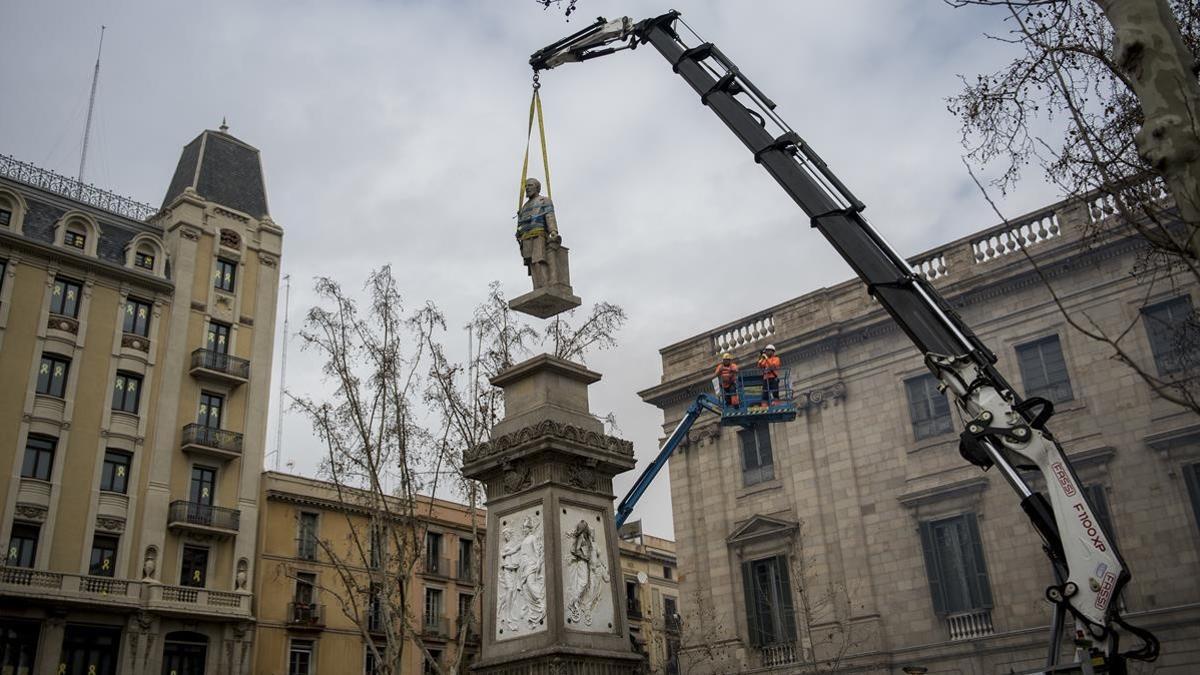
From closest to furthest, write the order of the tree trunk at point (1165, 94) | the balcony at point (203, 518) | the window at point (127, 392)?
the tree trunk at point (1165, 94)
the balcony at point (203, 518)
the window at point (127, 392)

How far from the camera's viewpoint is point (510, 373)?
11.8 m

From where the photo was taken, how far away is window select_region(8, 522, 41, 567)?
31.3m

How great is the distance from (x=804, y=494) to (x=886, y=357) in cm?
455

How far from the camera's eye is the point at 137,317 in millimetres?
37031

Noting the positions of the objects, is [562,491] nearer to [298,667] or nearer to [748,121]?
[748,121]

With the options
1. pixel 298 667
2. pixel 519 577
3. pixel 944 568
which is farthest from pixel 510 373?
pixel 298 667

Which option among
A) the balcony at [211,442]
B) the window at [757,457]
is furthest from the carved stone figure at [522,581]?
the balcony at [211,442]

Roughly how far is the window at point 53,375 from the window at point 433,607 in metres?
17.5

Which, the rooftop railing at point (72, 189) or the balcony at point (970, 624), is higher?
the rooftop railing at point (72, 189)

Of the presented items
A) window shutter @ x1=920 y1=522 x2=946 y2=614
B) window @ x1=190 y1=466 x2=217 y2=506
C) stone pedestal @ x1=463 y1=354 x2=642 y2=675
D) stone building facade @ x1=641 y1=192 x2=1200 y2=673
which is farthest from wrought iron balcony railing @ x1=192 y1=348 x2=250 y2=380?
stone pedestal @ x1=463 y1=354 x2=642 y2=675

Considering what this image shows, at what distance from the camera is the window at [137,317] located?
1443 inches

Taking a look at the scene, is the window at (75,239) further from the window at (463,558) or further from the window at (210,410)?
the window at (463,558)

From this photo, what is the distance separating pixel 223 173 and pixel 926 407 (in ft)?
102

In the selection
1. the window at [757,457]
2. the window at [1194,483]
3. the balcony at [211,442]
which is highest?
the balcony at [211,442]
